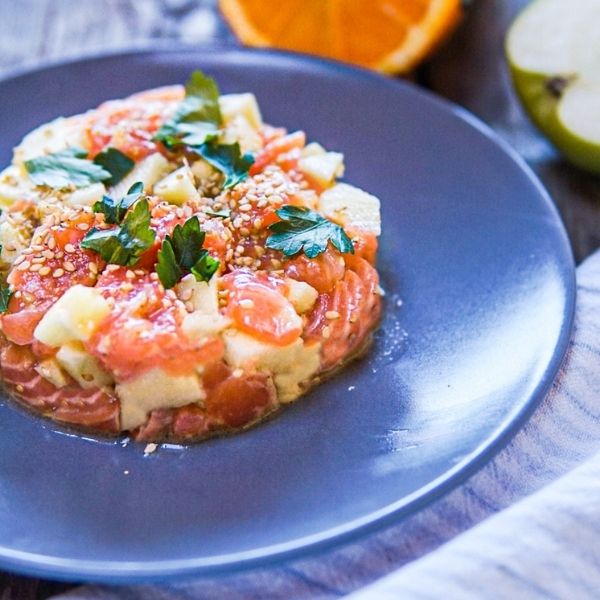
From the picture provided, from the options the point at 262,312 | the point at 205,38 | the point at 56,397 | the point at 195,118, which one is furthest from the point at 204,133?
the point at 205,38

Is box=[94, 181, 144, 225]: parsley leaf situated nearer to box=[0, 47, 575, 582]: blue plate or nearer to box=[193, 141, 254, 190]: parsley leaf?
box=[193, 141, 254, 190]: parsley leaf

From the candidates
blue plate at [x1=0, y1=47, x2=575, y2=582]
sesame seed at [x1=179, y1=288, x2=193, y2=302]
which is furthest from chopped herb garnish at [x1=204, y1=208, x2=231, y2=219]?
blue plate at [x1=0, y1=47, x2=575, y2=582]

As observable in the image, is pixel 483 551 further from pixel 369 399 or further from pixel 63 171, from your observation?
pixel 63 171

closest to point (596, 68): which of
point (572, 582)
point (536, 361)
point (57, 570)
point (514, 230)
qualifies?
point (514, 230)

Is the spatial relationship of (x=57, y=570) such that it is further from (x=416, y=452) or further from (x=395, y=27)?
(x=395, y=27)

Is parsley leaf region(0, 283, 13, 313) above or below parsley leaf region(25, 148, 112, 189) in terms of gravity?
below

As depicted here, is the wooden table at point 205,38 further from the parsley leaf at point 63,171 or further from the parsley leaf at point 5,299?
the parsley leaf at point 5,299
